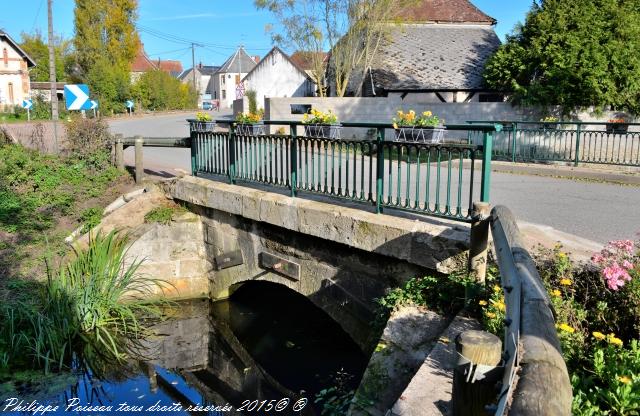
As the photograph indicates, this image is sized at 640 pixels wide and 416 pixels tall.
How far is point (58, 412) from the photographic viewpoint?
222 inches

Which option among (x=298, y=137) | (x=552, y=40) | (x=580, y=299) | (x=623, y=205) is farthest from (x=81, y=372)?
(x=552, y=40)

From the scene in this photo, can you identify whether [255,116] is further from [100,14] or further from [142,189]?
[100,14]

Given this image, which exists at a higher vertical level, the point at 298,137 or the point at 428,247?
the point at 298,137

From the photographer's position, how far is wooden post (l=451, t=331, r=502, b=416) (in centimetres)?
272

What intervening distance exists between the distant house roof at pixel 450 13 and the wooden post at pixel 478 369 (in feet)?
86.1

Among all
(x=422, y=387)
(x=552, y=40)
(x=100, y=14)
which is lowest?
(x=422, y=387)

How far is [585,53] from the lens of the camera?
57.3 feet

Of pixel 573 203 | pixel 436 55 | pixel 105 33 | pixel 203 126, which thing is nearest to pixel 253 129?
pixel 203 126

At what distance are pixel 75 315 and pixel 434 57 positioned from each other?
21.2 meters

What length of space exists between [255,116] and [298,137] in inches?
52.8

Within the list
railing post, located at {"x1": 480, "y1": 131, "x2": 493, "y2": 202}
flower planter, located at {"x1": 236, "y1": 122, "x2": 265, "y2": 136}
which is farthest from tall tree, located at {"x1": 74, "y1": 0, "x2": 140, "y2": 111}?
railing post, located at {"x1": 480, "y1": 131, "x2": 493, "y2": 202}

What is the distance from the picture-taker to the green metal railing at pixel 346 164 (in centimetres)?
521

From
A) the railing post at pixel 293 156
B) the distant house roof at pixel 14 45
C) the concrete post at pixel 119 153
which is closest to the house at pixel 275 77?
the distant house roof at pixel 14 45

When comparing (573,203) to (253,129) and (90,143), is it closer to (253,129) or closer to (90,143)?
(253,129)
